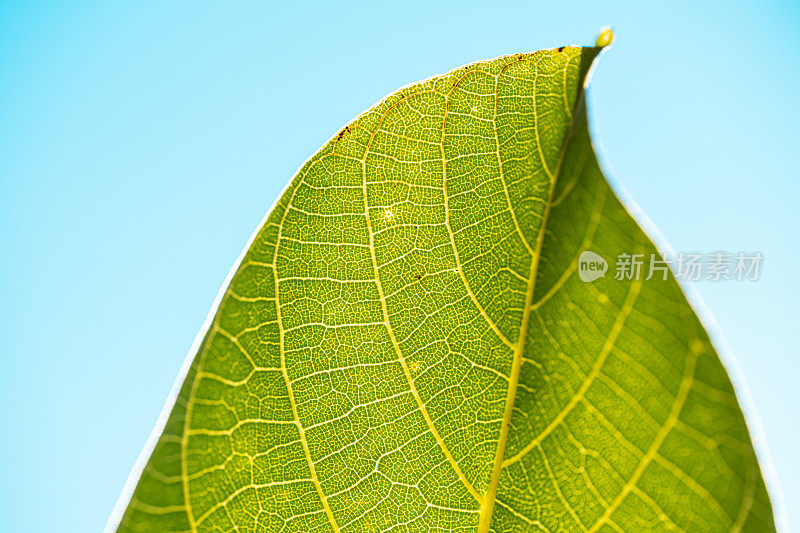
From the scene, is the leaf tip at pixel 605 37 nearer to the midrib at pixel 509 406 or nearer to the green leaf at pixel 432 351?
the green leaf at pixel 432 351

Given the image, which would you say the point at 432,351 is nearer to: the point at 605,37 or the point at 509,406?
the point at 509,406

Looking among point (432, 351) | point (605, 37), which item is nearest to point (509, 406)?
point (432, 351)

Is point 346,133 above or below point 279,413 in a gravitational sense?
above

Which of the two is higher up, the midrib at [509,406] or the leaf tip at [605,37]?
the leaf tip at [605,37]

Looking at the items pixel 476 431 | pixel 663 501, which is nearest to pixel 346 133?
pixel 476 431

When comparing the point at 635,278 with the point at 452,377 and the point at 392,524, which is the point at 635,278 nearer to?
the point at 452,377

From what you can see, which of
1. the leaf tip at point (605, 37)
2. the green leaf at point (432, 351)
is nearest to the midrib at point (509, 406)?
the green leaf at point (432, 351)

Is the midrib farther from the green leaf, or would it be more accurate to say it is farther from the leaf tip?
the leaf tip
